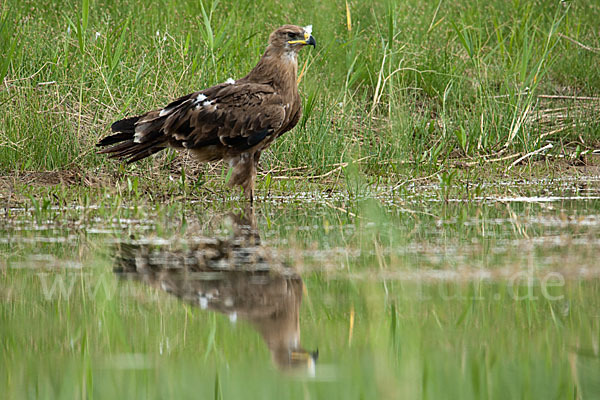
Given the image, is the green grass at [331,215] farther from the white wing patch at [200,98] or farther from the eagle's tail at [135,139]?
the white wing patch at [200,98]

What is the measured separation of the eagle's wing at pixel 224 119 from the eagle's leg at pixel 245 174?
9 cm

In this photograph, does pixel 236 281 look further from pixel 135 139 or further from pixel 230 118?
pixel 135 139

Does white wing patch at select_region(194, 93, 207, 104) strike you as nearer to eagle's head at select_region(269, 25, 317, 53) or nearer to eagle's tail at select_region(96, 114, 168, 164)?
eagle's tail at select_region(96, 114, 168, 164)

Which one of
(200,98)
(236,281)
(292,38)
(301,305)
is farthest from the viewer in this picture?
(292,38)

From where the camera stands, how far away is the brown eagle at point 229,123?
21.6ft

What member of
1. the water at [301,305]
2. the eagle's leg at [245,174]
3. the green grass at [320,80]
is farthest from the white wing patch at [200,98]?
the water at [301,305]

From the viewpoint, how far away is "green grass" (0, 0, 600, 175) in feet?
25.0

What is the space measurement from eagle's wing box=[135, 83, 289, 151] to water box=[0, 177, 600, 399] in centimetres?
109

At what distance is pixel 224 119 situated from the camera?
6605 millimetres

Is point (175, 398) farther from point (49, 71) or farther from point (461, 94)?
point (461, 94)

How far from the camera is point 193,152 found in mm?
6832

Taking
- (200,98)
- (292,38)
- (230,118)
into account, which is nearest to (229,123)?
(230,118)

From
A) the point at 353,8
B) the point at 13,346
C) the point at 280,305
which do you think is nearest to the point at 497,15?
the point at 353,8

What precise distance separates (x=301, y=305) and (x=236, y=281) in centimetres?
42
